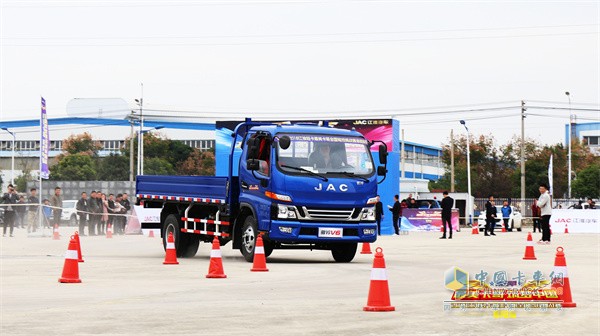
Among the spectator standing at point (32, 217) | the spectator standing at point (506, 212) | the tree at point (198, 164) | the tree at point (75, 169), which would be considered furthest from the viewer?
the tree at point (198, 164)

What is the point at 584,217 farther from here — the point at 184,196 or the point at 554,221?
the point at 184,196

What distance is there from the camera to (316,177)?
2252cm

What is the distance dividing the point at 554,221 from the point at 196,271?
3762 centimetres

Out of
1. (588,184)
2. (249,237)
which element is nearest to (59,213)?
(249,237)

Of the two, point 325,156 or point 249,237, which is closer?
point 325,156

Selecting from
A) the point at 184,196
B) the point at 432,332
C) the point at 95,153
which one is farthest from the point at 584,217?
the point at 95,153

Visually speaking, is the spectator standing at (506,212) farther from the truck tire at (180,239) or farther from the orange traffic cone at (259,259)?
the orange traffic cone at (259,259)

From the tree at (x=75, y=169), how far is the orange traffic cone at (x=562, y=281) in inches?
3623

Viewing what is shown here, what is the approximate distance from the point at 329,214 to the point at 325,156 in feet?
3.91

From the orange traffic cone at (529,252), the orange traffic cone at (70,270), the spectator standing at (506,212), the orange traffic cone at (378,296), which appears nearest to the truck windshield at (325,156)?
the orange traffic cone at (529,252)

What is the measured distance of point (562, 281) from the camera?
539 inches

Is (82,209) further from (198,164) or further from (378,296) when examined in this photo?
(198,164)

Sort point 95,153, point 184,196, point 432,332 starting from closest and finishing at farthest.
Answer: point 432,332 → point 184,196 → point 95,153

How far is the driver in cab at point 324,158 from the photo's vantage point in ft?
74.7
